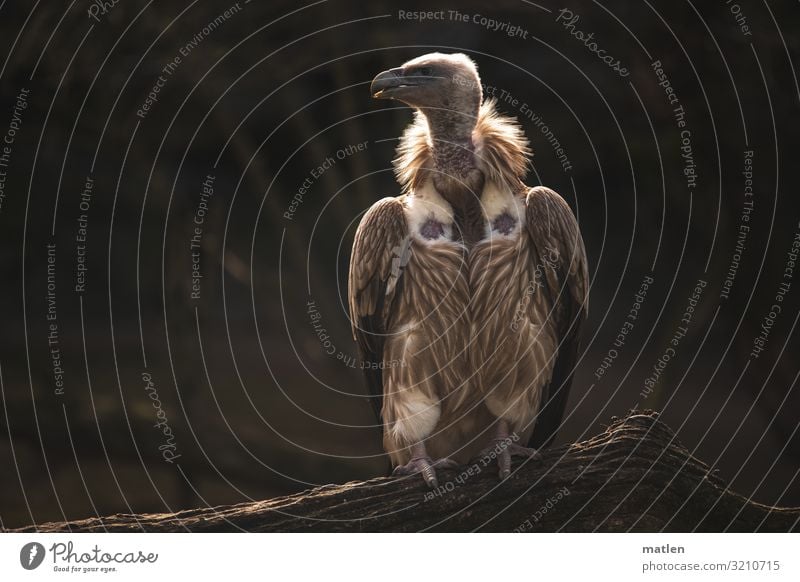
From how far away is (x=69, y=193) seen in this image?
17.4 feet

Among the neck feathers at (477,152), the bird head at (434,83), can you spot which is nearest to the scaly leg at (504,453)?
the neck feathers at (477,152)

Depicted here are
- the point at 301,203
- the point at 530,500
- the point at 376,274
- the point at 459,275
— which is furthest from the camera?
the point at 301,203

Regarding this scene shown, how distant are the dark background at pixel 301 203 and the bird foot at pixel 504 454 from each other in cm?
106

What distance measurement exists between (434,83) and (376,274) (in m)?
0.74

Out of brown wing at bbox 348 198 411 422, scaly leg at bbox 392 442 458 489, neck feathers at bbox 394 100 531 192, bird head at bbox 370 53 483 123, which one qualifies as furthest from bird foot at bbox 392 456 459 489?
bird head at bbox 370 53 483 123

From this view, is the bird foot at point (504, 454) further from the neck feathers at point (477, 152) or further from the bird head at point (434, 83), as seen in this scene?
the bird head at point (434, 83)

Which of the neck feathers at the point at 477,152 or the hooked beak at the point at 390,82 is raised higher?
the hooked beak at the point at 390,82

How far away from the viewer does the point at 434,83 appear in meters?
3.80

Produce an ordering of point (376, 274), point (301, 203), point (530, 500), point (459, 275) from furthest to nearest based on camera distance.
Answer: point (301, 203) < point (376, 274) < point (459, 275) < point (530, 500)

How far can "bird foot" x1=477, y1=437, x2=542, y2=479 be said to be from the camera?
3.70 m

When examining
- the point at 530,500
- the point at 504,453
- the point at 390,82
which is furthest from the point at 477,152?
the point at 530,500

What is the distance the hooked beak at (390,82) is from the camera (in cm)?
380

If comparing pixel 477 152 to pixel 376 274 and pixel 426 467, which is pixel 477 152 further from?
pixel 426 467

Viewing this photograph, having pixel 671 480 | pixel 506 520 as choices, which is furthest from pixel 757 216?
pixel 506 520
